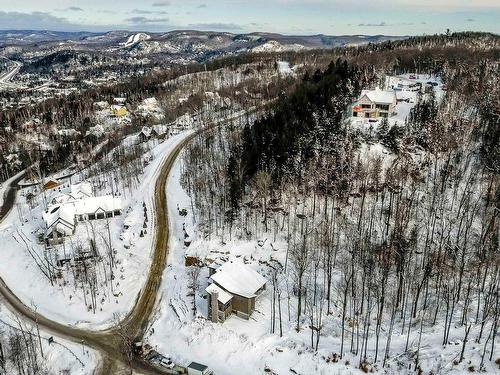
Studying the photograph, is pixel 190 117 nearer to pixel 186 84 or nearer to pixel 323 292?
pixel 186 84

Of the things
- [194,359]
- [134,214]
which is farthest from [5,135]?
[194,359]

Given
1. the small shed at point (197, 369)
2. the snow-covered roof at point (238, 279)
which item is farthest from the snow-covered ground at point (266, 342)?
the snow-covered roof at point (238, 279)

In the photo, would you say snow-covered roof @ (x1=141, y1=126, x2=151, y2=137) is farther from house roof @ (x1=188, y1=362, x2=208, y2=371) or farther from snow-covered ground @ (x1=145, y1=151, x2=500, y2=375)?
house roof @ (x1=188, y1=362, x2=208, y2=371)

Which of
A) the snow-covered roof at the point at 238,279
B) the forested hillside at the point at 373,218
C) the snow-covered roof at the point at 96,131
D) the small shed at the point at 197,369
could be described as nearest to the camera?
the small shed at the point at 197,369

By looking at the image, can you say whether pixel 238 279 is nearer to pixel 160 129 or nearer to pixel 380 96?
pixel 380 96

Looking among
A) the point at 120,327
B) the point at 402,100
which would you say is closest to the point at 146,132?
the point at 402,100

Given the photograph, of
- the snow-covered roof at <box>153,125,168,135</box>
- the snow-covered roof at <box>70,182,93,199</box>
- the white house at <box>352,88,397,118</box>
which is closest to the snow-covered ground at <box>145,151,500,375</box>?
the snow-covered roof at <box>70,182,93,199</box>

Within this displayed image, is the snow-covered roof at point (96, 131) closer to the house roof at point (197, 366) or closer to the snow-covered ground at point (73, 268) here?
the snow-covered ground at point (73, 268)
